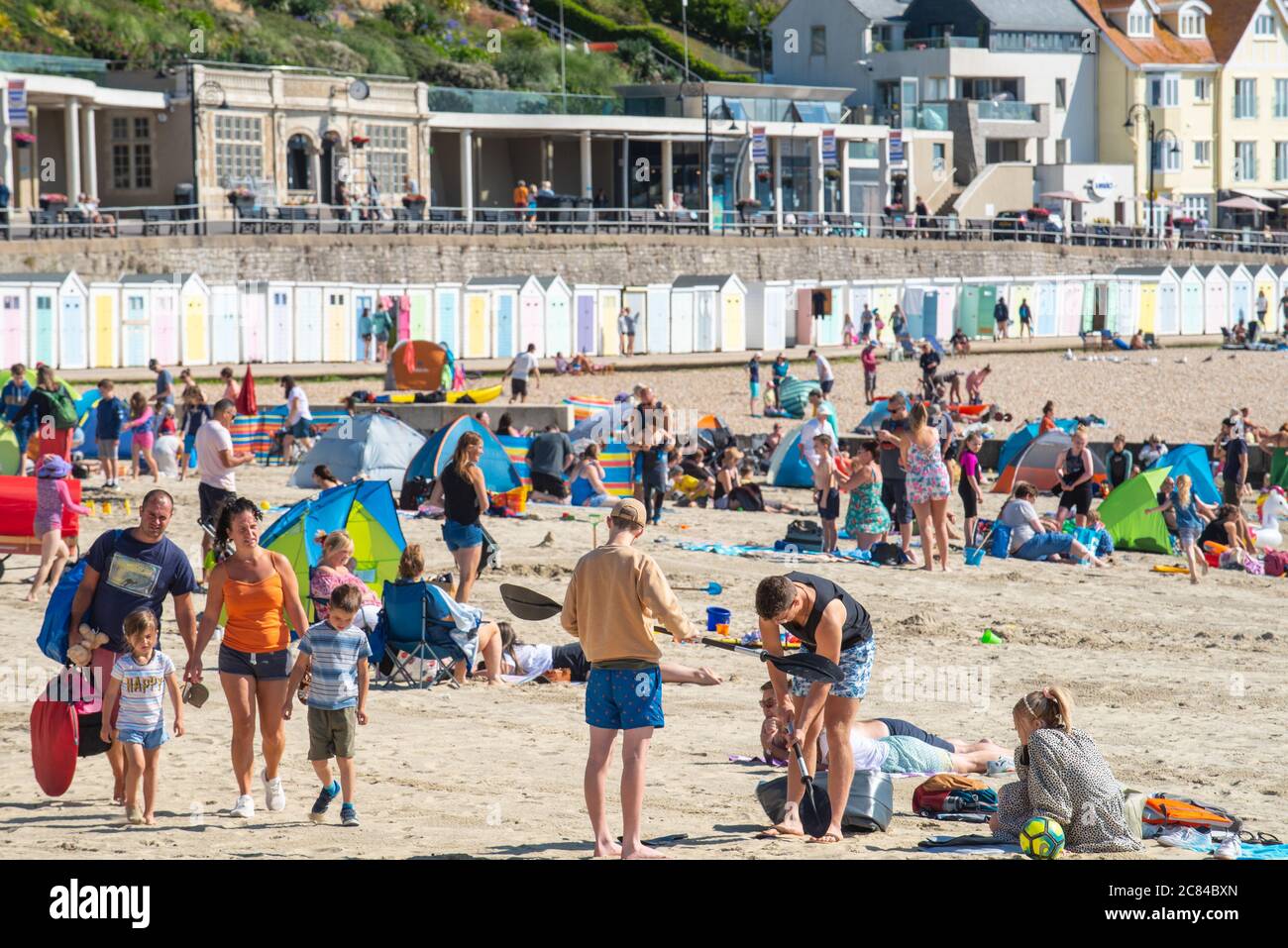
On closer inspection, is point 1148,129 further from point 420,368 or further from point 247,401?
point 247,401

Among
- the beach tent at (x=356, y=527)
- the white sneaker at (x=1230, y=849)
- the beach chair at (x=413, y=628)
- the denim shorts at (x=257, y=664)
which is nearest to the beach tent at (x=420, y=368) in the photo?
the beach tent at (x=356, y=527)

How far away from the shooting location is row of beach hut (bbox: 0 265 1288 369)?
1153 inches

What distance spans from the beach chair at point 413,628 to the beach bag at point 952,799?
10.1 ft

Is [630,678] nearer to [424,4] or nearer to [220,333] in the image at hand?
[220,333]

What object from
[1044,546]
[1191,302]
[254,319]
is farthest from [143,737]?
[1191,302]

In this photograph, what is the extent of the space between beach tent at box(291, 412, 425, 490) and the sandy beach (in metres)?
1.41

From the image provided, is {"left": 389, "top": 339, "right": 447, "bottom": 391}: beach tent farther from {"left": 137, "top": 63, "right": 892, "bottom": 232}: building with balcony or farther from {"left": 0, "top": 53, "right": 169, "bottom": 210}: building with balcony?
{"left": 0, "top": 53, "right": 169, "bottom": 210}: building with balcony

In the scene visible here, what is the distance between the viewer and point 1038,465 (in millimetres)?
20781

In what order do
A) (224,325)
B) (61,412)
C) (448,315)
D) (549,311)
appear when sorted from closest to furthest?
(61,412) → (224,325) → (448,315) → (549,311)

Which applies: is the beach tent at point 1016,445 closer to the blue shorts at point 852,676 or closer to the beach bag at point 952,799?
the beach bag at point 952,799

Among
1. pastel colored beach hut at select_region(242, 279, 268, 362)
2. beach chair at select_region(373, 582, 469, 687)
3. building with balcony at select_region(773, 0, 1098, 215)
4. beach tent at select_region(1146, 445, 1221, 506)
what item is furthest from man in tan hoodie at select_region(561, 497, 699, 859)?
building with balcony at select_region(773, 0, 1098, 215)

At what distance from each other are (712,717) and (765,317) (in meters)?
28.9

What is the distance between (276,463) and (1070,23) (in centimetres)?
4792
